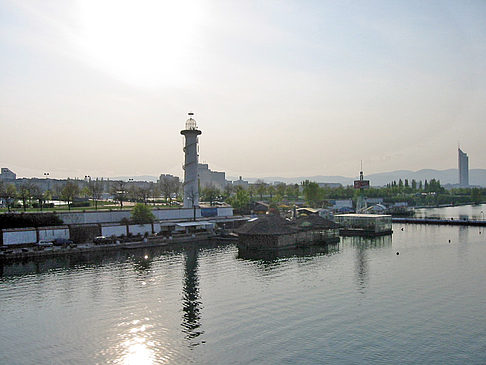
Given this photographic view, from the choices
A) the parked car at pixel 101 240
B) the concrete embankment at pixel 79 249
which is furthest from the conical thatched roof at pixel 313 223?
the parked car at pixel 101 240

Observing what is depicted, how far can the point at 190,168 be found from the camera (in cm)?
7425

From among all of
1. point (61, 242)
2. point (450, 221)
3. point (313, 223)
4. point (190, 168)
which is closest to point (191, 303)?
point (61, 242)

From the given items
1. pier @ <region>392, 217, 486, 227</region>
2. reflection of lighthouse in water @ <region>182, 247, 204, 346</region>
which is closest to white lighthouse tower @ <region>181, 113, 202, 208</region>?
reflection of lighthouse in water @ <region>182, 247, 204, 346</region>

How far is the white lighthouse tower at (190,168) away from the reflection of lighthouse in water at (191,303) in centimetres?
3238

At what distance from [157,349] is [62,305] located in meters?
9.98

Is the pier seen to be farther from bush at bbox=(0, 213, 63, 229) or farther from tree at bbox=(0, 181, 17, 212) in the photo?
tree at bbox=(0, 181, 17, 212)

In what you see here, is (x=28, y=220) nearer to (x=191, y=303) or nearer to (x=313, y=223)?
(x=191, y=303)

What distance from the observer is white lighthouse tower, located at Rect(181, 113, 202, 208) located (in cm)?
7356

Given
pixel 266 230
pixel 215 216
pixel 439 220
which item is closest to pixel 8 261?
pixel 266 230

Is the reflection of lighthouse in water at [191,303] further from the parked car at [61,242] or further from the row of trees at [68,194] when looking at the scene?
the row of trees at [68,194]

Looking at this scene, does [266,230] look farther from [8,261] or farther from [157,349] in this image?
[157,349]

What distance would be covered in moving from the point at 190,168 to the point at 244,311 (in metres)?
50.5

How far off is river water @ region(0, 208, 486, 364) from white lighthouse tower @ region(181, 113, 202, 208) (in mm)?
30298

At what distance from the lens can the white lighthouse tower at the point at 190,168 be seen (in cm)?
7356
